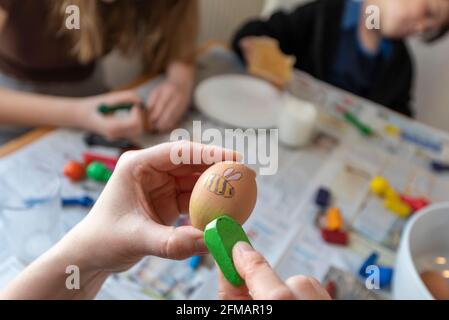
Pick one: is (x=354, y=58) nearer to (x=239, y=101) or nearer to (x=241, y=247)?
(x=239, y=101)

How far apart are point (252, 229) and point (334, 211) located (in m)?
0.16

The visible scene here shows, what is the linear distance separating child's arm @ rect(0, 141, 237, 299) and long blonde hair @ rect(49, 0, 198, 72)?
472mm

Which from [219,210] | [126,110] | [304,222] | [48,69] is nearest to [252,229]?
[304,222]

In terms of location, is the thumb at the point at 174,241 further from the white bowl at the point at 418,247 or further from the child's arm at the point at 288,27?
the child's arm at the point at 288,27

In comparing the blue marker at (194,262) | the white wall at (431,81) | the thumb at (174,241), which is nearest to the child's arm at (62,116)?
the blue marker at (194,262)

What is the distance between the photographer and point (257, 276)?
12.8 inches

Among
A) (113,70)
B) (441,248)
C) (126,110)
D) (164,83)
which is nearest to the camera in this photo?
(441,248)

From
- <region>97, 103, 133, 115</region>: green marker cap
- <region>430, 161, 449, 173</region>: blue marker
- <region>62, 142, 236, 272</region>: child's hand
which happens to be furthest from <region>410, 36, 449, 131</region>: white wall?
<region>62, 142, 236, 272</region>: child's hand

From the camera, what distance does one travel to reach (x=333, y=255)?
64cm

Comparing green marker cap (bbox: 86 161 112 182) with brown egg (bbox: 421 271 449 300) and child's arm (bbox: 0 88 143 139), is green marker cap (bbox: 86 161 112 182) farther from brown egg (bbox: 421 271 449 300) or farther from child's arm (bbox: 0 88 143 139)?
brown egg (bbox: 421 271 449 300)

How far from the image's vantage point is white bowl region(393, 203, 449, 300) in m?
0.49

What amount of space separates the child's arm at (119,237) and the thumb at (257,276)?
51 millimetres

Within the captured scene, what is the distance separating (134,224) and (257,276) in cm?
14

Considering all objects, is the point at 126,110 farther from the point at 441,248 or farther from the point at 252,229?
the point at 441,248
